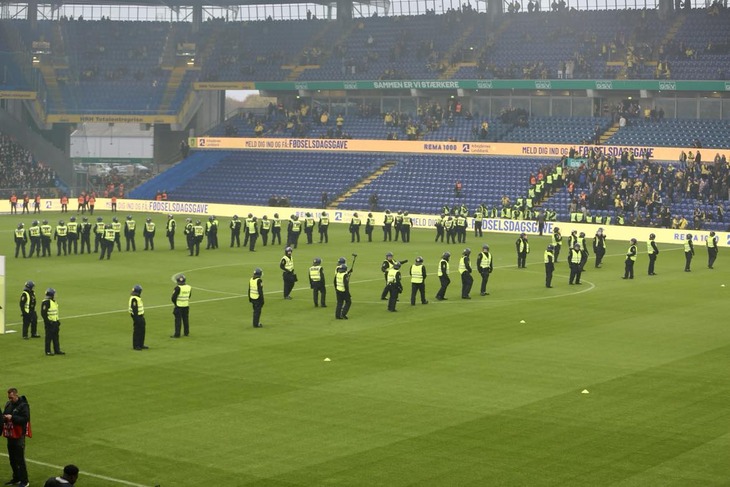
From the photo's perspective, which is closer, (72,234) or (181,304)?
(181,304)

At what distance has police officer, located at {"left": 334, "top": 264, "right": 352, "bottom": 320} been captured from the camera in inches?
1363

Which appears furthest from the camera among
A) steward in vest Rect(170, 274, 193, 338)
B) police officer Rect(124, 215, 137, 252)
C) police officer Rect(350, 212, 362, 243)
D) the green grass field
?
police officer Rect(350, 212, 362, 243)

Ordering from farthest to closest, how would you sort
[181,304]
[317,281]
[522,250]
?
[522,250] → [317,281] → [181,304]

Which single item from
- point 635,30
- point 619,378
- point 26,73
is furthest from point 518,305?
point 26,73

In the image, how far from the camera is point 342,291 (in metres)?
34.8

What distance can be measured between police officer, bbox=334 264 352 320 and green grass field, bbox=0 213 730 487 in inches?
18.7

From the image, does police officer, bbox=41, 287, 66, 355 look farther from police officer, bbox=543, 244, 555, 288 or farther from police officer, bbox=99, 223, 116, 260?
police officer, bbox=99, 223, 116, 260

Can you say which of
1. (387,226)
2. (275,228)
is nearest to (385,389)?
(275,228)

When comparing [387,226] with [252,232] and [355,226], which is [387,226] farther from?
[252,232]

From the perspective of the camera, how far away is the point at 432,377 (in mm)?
26438

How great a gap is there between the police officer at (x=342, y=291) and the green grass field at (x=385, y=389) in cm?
48

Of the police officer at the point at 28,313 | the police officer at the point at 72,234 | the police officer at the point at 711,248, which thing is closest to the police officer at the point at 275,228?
the police officer at the point at 72,234

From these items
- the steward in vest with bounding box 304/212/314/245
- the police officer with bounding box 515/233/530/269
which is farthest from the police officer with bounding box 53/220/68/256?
the police officer with bounding box 515/233/530/269

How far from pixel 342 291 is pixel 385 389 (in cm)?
987
